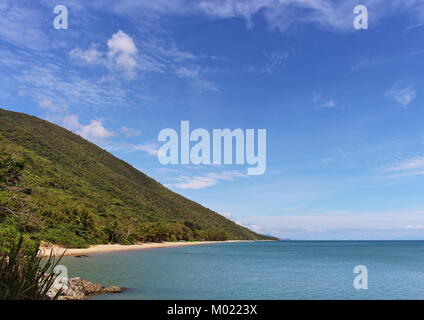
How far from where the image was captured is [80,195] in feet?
321

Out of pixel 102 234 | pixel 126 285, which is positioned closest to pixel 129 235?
pixel 102 234

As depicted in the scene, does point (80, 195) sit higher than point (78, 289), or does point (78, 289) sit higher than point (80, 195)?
point (80, 195)

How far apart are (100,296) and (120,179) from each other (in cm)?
13093

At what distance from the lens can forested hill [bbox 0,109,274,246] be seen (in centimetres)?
5012

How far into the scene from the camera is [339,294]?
26938 millimetres

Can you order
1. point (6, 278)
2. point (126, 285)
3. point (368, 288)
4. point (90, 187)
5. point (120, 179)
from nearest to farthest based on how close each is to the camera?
point (6, 278), point (126, 285), point (368, 288), point (90, 187), point (120, 179)

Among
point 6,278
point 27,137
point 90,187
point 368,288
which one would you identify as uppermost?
point 27,137

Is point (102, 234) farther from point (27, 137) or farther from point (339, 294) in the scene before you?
point (27, 137)

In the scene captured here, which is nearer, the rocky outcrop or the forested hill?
the rocky outcrop

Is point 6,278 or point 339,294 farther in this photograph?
point 339,294

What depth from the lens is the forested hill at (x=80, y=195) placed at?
50.1 m

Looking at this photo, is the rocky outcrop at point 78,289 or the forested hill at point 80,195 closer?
the rocky outcrop at point 78,289

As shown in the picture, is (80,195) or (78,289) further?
(80,195)
